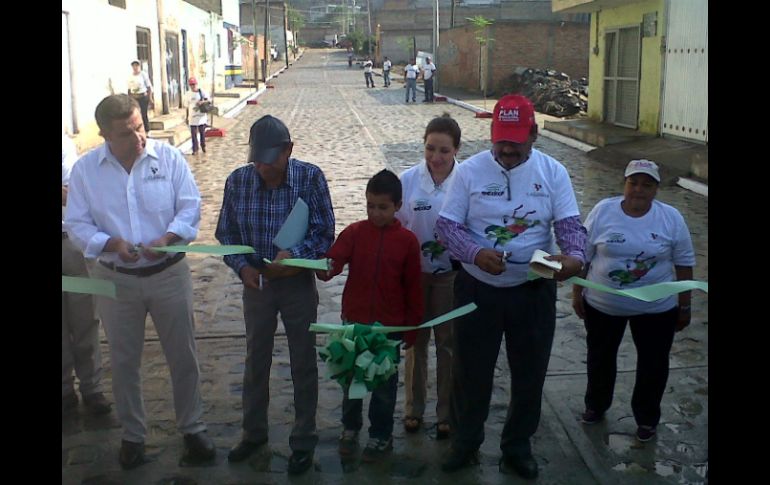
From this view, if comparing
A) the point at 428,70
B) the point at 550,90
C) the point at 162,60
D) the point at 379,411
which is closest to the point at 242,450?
the point at 379,411

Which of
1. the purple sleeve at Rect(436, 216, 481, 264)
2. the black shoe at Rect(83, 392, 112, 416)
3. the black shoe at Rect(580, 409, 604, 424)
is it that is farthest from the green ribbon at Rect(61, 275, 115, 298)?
the black shoe at Rect(580, 409, 604, 424)

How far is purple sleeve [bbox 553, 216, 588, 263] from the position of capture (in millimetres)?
3623

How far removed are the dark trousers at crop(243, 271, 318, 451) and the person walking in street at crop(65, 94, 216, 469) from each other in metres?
0.34

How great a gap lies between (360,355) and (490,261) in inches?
30.6

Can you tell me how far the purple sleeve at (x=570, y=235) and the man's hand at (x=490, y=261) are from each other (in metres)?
0.36

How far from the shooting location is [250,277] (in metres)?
3.92

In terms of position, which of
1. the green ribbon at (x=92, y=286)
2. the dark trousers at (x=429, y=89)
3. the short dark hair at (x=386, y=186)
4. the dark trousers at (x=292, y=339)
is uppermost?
the dark trousers at (x=429, y=89)

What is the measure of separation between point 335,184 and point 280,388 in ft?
25.8

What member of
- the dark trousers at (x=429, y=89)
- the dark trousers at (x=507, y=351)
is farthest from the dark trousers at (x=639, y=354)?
the dark trousers at (x=429, y=89)

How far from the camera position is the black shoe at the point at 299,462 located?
4.04m

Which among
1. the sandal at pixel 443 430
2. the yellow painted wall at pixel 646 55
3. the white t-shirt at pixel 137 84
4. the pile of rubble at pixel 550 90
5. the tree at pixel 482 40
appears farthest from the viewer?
the tree at pixel 482 40

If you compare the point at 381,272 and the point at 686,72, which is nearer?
the point at 381,272

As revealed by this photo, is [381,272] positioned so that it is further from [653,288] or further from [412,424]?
[653,288]

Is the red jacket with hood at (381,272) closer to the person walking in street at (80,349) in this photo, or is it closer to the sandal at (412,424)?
the sandal at (412,424)
